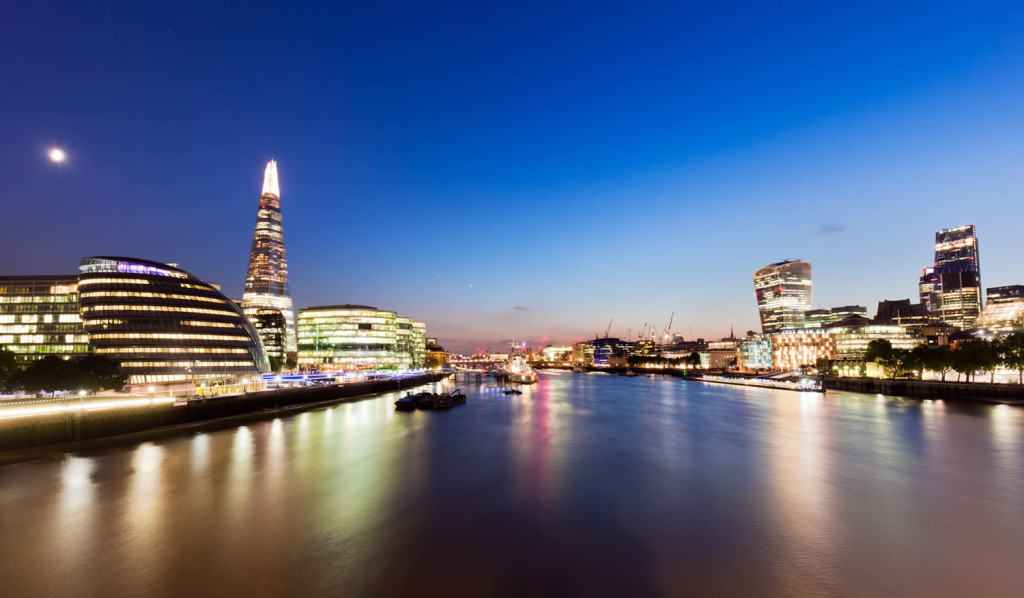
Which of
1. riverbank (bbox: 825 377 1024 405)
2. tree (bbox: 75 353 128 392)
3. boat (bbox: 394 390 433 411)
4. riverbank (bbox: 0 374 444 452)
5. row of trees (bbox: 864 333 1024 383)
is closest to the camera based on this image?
riverbank (bbox: 0 374 444 452)

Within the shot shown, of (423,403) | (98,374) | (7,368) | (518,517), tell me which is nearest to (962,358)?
(423,403)

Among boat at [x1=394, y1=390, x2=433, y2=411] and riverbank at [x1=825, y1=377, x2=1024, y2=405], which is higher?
boat at [x1=394, y1=390, x2=433, y2=411]

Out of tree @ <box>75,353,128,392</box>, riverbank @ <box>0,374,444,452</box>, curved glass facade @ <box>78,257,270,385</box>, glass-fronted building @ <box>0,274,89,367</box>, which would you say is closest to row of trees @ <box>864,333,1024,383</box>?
riverbank @ <box>0,374,444,452</box>

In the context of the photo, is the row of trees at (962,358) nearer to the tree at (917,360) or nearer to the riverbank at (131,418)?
the tree at (917,360)

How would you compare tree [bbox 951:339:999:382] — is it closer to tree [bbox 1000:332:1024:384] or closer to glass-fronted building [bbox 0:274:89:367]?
tree [bbox 1000:332:1024:384]

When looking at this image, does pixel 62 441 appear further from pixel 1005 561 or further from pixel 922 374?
pixel 922 374

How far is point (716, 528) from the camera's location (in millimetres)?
24203

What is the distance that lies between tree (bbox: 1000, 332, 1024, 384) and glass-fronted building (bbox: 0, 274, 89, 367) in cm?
16118

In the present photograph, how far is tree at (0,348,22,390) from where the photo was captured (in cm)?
5884

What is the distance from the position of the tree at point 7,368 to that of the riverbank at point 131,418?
20739 millimetres

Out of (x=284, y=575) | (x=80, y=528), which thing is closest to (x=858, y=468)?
(x=284, y=575)

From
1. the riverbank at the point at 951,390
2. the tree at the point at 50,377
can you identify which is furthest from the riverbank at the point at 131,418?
the riverbank at the point at 951,390

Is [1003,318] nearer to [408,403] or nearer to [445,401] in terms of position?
[445,401]

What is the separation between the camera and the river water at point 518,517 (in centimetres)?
1852
